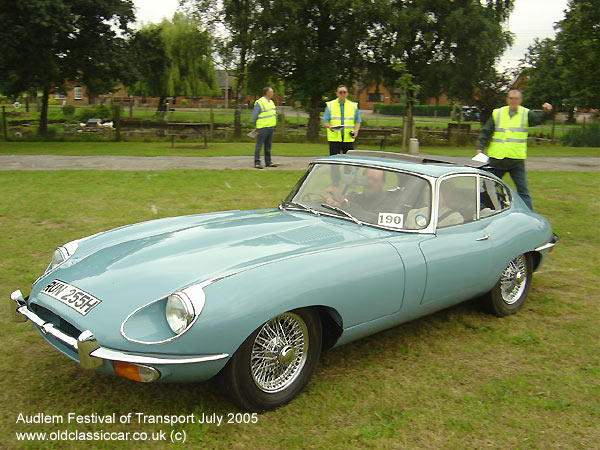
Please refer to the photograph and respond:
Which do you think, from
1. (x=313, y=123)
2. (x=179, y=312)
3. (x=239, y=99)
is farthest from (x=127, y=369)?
(x=239, y=99)

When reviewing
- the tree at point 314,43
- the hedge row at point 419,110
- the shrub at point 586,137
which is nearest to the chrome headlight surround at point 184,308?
the tree at point 314,43

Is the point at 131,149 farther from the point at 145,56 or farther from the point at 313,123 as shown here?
the point at 313,123

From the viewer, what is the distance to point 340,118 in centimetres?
1018

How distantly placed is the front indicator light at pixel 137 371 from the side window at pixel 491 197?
304 cm

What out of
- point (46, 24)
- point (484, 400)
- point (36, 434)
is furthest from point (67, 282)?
point (46, 24)

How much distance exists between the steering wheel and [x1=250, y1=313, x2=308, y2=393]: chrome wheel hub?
4.98 ft

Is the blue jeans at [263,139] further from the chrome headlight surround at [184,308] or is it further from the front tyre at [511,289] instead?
the chrome headlight surround at [184,308]

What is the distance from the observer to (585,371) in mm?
3848

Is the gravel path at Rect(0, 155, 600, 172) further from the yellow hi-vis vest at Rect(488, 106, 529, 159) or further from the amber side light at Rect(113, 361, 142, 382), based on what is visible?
the amber side light at Rect(113, 361, 142, 382)

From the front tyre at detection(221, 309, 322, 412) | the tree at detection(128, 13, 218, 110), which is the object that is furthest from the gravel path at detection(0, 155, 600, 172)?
the tree at detection(128, 13, 218, 110)

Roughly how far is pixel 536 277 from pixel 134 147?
658 inches

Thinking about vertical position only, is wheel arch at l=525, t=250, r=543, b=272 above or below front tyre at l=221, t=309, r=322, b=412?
above

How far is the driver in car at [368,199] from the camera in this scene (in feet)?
13.9

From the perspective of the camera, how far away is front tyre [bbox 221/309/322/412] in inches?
118
